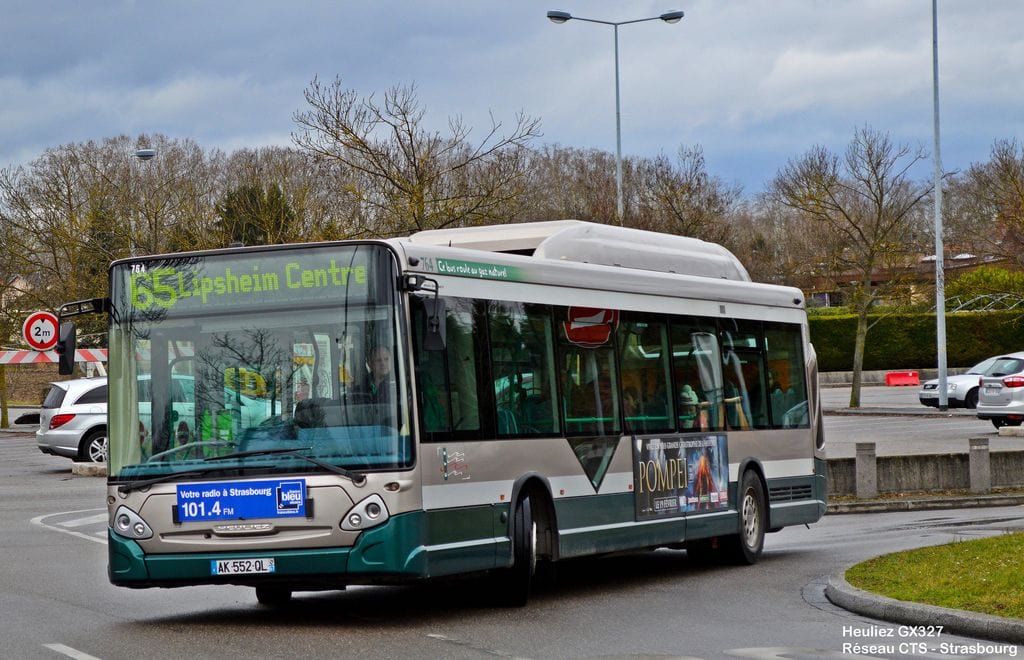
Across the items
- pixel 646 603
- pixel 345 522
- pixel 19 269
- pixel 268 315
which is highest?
pixel 19 269

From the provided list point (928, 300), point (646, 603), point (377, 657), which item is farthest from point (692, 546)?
point (928, 300)

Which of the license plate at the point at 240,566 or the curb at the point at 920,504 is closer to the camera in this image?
the license plate at the point at 240,566

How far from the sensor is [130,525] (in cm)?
1097

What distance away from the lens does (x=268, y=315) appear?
11.0 m

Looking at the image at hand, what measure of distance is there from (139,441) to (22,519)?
1042cm

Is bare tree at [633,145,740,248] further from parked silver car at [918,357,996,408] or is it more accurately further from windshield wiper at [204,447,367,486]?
windshield wiper at [204,447,367,486]

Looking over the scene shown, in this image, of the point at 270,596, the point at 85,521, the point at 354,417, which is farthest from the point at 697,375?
the point at 85,521

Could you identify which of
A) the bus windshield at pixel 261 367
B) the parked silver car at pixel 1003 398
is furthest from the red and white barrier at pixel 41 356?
the bus windshield at pixel 261 367

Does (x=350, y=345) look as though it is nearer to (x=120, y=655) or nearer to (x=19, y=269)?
(x=120, y=655)

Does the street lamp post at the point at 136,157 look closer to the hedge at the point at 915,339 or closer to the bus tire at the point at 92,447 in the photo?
the bus tire at the point at 92,447

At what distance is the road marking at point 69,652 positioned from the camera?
9234 millimetres

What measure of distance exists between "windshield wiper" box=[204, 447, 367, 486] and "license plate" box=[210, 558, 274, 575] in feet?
2.31

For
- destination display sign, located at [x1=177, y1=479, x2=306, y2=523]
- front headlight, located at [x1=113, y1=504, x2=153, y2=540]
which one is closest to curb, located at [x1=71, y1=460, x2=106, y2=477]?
front headlight, located at [x1=113, y1=504, x2=153, y2=540]

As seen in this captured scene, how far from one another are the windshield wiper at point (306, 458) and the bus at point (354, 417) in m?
0.01
